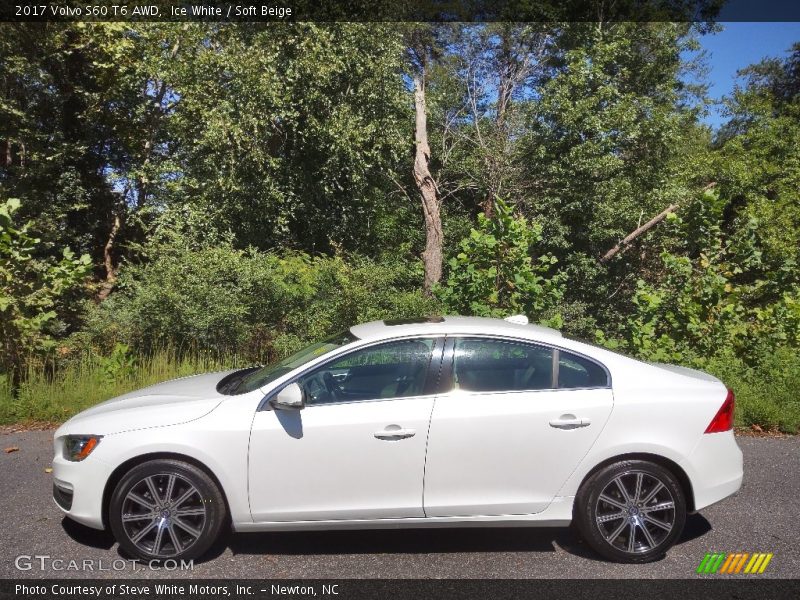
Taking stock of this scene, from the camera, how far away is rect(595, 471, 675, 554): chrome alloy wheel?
425cm

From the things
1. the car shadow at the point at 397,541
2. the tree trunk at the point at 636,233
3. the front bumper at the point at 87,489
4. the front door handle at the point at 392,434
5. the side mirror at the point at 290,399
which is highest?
the tree trunk at the point at 636,233

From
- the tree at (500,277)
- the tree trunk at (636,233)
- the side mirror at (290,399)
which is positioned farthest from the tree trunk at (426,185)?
the side mirror at (290,399)

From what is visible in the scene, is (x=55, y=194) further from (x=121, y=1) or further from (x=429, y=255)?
(x=429, y=255)

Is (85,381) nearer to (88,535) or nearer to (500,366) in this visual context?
(88,535)

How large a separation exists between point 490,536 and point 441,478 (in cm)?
84

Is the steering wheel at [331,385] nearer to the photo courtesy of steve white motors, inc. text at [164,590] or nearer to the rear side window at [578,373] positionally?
the photo courtesy of steve white motors, inc. text at [164,590]

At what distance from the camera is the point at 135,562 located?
419 centimetres

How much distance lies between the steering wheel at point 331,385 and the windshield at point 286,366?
0.49ft

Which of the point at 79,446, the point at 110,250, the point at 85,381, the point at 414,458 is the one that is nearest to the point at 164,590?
→ the point at 79,446

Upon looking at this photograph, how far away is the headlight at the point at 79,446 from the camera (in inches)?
166

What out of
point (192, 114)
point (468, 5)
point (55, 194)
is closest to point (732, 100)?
point (468, 5)

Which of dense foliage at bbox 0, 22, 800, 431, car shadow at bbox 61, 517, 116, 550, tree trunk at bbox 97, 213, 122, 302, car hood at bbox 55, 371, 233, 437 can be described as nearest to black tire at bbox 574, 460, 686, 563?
car hood at bbox 55, 371, 233, 437

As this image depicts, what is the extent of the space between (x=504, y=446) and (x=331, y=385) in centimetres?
118

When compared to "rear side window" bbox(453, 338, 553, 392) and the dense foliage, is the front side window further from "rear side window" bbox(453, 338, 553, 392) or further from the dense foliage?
the dense foliage
